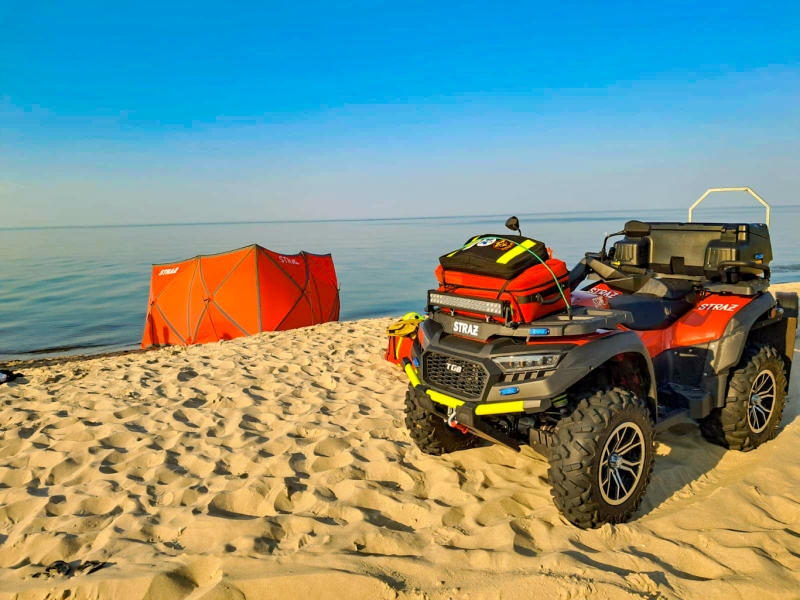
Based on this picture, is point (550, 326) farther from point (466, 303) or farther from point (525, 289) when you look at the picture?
point (466, 303)

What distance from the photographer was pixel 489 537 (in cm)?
291

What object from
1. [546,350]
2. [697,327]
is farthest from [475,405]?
[697,327]

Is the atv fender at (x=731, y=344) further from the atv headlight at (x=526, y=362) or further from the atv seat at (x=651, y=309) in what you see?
the atv headlight at (x=526, y=362)

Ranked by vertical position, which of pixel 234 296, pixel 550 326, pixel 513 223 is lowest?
pixel 234 296

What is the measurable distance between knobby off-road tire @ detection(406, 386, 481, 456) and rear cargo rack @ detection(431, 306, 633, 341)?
846 millimetres

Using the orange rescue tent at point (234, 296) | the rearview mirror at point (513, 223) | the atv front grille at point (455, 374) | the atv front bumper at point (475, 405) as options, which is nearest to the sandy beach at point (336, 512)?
the atv front bumper at point (475, 405)

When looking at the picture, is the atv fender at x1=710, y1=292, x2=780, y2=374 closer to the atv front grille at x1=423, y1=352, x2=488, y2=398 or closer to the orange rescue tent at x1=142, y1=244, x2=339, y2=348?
the atv front grille at x1=423, y1=352, x2=488, y2=398

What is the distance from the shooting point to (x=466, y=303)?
124 inches

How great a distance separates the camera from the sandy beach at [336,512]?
2.49 m

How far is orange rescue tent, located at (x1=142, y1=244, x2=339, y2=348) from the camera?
1145 cm

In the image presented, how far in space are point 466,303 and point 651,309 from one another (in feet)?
6.01

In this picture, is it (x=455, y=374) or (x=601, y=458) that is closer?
(x=601, y=458)

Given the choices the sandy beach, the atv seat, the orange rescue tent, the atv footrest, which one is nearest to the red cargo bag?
the atv seat

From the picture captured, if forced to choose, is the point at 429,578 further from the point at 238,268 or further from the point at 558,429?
the point at 238,268
